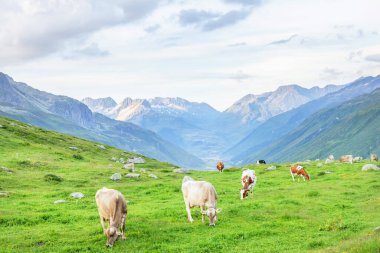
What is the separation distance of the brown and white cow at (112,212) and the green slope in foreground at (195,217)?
Answer: 2.03 ft

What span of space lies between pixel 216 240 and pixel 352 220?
11.3 m

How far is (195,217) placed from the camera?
30.2m

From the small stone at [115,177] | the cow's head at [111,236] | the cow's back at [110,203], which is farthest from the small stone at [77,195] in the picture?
the cow's head at [111,236]

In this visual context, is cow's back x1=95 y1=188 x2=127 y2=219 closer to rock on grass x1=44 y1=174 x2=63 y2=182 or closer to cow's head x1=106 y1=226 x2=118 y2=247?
cow's head x1=106 y1=226 x2=118 y2=247

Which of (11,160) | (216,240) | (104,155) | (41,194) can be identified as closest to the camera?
(216,240)

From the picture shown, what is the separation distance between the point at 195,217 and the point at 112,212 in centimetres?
877

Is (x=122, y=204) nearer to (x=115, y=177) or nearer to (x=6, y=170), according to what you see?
(x=115, y=177)

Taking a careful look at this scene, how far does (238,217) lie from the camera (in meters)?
30.4

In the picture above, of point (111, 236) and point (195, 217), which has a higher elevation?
point (111, 236)

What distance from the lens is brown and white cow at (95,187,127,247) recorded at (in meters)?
22.5

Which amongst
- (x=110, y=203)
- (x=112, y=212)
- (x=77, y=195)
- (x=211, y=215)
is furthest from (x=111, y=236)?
(x=77, y=195)

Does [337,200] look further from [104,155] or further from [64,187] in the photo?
[104,155]

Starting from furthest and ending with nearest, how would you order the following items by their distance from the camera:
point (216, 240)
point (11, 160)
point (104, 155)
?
point (104, 155) < point (11, 160) < point (216, 240)

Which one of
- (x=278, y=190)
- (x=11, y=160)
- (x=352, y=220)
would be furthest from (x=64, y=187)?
(x=352, y=220)
